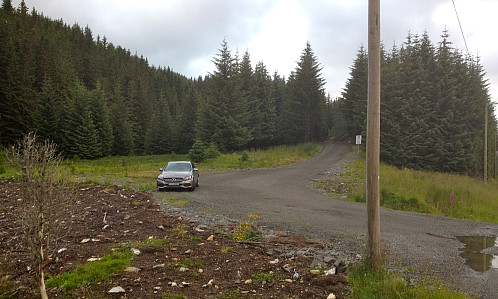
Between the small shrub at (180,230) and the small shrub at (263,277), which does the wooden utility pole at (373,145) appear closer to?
the small shrub at (263,277)

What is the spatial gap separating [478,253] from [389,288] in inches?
173

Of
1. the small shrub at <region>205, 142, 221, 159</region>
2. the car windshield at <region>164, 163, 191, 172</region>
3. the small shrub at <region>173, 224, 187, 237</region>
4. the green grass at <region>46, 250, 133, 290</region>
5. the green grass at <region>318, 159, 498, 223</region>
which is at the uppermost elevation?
the small shrub at <region>205, 142, 221, 159</region>

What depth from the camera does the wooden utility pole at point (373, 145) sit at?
496cm

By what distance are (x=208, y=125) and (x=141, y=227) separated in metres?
32.9

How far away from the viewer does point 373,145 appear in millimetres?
4969

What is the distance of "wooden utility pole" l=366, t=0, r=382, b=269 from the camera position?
4.96 meters

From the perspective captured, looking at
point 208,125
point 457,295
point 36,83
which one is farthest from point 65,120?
point 457,295

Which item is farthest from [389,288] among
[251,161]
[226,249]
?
[251,161]

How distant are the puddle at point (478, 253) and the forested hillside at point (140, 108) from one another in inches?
1244

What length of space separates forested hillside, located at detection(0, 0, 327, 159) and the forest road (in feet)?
84.8

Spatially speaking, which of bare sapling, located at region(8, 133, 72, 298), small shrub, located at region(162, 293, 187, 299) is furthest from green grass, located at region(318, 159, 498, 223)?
bare sapling, located at region(8, 133, 72, 298)

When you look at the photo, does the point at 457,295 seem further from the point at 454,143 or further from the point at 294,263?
the point at 454,143

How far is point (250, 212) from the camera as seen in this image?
10.6 metres

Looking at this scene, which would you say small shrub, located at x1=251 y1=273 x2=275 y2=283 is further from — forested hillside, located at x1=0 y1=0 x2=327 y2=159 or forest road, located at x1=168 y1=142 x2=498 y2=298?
forested hillside, located at x1=0 y1=0 x2=327 y2=159
